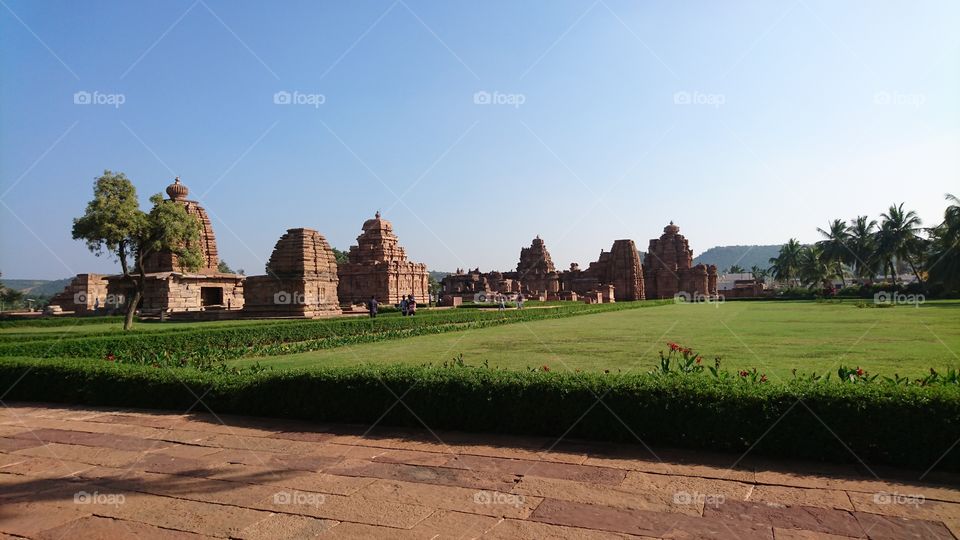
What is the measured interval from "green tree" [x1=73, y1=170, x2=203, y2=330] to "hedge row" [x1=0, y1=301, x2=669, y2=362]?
5784mm

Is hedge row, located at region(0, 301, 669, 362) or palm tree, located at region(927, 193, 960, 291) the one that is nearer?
hedge row, located at region(0, 301, 669, 362)

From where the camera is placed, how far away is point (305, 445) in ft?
18.9

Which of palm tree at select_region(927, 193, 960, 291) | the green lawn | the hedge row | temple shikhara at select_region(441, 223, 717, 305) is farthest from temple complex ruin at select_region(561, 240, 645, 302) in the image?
the green lawn

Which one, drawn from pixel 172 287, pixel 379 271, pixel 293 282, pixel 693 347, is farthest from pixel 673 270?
A: pixel 693 347

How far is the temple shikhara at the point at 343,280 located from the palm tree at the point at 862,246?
12938 millimetres

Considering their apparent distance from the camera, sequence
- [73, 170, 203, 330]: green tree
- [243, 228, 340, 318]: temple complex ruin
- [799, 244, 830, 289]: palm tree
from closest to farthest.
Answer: [73, 170, 203, 330]: green tree, [243, 228, 340, 318]: temple complex ruin, [799, 244, 830, 289]: palm tree

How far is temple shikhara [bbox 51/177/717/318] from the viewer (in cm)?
2838

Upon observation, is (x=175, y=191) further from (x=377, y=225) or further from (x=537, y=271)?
(x=537, y=271)

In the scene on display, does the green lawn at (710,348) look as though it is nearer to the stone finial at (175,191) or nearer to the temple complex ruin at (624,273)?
the stone finial at (175,191)

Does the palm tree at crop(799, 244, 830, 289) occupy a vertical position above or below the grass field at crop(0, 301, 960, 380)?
above

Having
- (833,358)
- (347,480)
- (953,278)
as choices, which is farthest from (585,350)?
(953,278)

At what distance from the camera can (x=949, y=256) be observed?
35.4 meters

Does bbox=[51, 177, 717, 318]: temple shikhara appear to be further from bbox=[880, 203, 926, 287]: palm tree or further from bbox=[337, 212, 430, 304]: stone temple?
bbox=[880, 203, 926, 287]: palm tree

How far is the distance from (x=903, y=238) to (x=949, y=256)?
14.9 m
